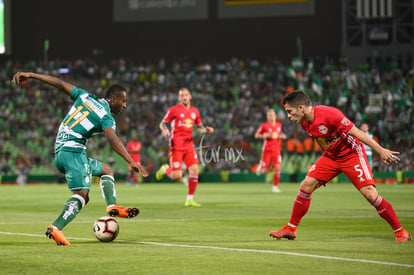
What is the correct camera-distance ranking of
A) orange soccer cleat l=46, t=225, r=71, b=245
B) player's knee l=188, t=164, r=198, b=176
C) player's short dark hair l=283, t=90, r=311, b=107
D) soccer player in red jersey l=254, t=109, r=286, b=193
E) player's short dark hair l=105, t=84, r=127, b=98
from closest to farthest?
orange soccer cleat l=46, t=225, r=71, b=245
player's short dark hair l=283, t=90, r=311, b=107
player's short dark hair l=105, t=84, r=127, b=98
player's knee l=188, t=164, r=198, b=176
soccer player in red jersey l=254, t=109, r=286, b=193

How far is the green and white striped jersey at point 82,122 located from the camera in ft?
33.9

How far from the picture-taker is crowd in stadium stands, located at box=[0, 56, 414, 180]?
40.6m

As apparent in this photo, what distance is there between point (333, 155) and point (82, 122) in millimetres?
3411

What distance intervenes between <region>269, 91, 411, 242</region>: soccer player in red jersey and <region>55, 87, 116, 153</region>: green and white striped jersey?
2.43m

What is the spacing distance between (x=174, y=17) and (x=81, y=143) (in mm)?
37393

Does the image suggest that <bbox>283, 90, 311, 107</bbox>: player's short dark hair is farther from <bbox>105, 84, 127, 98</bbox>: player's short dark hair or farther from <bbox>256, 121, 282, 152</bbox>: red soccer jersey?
<bbox>256, 121, 282, 152</bbox>: red soccer jersey

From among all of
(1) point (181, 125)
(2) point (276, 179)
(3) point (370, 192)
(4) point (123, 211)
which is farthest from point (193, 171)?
(3) point (370, 192)

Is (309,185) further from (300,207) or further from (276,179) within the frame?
(276,179)

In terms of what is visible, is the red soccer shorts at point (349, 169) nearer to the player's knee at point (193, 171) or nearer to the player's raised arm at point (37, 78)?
the player's raised arm at point (37, 78)

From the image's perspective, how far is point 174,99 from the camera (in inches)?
1873

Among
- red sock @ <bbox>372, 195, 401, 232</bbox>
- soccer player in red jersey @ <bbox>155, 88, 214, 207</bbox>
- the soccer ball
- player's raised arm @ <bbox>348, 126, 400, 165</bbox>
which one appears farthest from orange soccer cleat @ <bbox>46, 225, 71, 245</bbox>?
soccer player in red jersey @ <bbox>155, 88, 214, 207</bbox>

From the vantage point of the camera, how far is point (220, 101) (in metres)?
46.7

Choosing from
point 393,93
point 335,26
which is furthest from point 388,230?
point 335,26

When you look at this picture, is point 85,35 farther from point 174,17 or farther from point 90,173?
point 90,173
